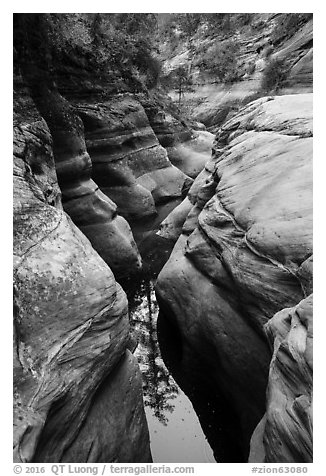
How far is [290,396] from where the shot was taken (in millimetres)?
3508

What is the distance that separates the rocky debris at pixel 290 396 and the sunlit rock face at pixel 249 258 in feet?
2.60

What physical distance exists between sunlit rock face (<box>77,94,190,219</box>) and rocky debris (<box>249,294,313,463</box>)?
9738mm

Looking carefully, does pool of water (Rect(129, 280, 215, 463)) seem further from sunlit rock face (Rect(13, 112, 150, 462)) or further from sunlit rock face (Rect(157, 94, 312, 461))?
sunlit rock face (Rect(13, 112, 150, 462))

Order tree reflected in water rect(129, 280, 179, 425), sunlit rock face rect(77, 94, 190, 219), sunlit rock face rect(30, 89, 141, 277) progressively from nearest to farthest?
tree reflected in water rect(129, 280, 179, 425), sunlit rock face rect(30, 89, 141, 277), sunlit rock face rect(77, 94, 190, 219)

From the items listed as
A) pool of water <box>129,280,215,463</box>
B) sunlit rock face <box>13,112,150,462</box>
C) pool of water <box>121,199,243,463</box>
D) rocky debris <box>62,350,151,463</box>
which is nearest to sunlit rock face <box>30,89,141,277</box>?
pool of water <box>121,199,243,463</box>

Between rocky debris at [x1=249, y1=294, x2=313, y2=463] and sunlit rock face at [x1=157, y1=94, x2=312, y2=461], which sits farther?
sunlit rock face at [x1=157, y1=94, x2=312, y2=461]

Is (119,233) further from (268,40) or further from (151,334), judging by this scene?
(268,40)

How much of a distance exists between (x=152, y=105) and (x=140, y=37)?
2.89m

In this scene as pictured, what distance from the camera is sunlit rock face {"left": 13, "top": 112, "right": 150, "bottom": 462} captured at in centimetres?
357

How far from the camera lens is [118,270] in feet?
33.5

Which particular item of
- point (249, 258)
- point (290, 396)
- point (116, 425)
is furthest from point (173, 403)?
point (290, 396)

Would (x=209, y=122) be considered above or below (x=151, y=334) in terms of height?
above

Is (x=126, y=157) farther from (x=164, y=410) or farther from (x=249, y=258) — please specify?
(x=164, y=410)

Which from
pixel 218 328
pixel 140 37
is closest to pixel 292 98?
pixel 218 328
